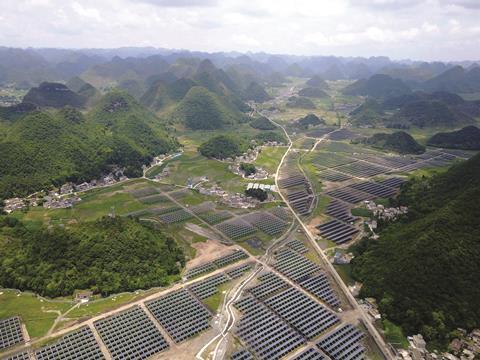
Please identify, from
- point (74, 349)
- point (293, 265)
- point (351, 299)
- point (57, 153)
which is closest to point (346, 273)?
point (351, 299)

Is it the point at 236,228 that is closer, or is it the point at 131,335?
the point at 131,335

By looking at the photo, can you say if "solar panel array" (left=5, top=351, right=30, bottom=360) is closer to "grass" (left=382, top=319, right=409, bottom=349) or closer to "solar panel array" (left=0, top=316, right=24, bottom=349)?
"solar panel array" (left=0, top=316, right=24, bottom=349)

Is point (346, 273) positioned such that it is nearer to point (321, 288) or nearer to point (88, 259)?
point (321, 288)

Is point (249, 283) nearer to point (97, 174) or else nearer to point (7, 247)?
point (7, 247)

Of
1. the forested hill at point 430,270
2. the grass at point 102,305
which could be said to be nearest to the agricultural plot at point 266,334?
the forested hill at point 430,270

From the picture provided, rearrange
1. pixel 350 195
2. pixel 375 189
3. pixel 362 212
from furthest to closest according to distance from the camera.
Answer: pixel 375 189 → pixel 350 195 → pixel 362 212

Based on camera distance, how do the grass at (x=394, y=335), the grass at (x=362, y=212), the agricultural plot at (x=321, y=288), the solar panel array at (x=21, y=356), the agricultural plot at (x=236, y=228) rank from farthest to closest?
the grass at (x=362, y=212) → the agricultural plot at (x=236, y=228) → the agricultural plot at (x=321, y=288) → the grass at (x=394, y=335) → the solar panel array at (x=21, y=356)

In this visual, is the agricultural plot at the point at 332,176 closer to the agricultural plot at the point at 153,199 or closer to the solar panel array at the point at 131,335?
the agricultural plot at the point at 153,199

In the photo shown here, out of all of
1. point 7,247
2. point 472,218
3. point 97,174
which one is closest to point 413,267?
point 472,218
